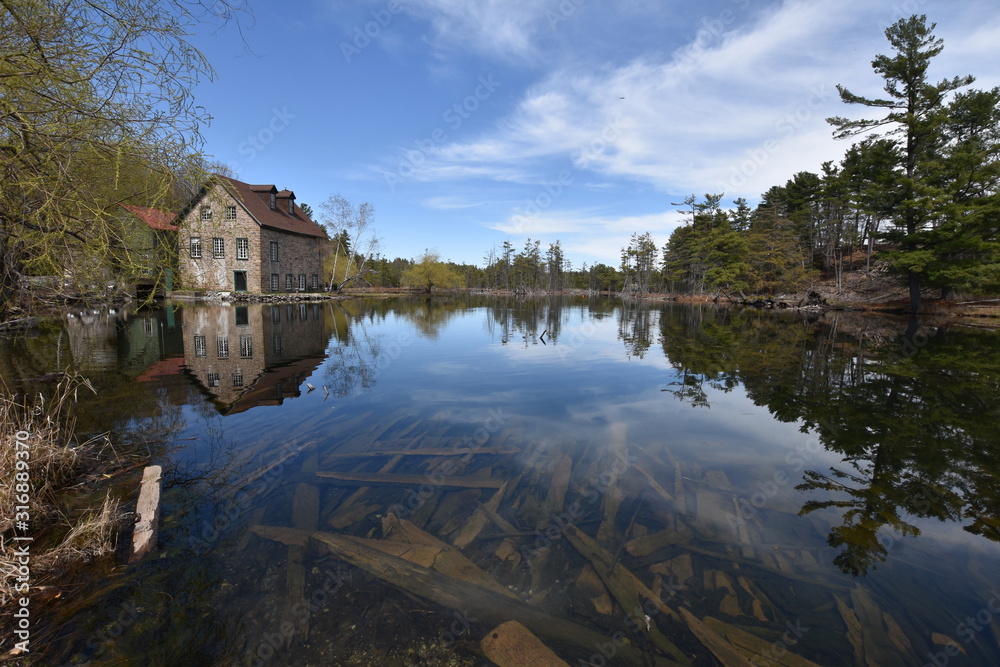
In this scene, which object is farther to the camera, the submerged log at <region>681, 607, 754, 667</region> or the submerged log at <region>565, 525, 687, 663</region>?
the submerged log at <region>565, 525, 687, 663</region>

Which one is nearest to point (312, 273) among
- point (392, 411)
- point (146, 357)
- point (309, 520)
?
point (146, 357)

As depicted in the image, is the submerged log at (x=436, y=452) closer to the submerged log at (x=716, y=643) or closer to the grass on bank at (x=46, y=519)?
Answer: the grass on bank at (x=46, y=519)

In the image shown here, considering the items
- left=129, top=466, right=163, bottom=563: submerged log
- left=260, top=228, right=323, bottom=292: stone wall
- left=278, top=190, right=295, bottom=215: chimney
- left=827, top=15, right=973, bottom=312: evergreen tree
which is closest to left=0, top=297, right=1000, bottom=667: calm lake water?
left=129, top=466, right=163, bottom=563: submerged log

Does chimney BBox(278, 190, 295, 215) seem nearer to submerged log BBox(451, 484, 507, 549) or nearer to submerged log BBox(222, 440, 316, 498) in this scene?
submerged log BBox(222, 440, 316, 498)

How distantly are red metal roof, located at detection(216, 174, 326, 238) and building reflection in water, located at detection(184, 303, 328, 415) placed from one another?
22310 mm

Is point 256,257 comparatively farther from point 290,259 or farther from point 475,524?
point 475,524

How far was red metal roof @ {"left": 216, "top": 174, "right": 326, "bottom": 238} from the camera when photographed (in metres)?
43.0

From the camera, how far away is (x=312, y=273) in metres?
55.3

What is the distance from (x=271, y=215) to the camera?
46.1 metres

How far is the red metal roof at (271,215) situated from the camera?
43.0 metres

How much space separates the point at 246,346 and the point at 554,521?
52.6 feet

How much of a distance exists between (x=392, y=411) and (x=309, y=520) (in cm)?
405

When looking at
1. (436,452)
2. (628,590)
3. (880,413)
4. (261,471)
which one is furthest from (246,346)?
(880,413)

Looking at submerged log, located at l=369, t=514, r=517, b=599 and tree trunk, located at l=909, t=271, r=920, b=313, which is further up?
tree trunk, located at l=909, t=271, r=920, b=313
